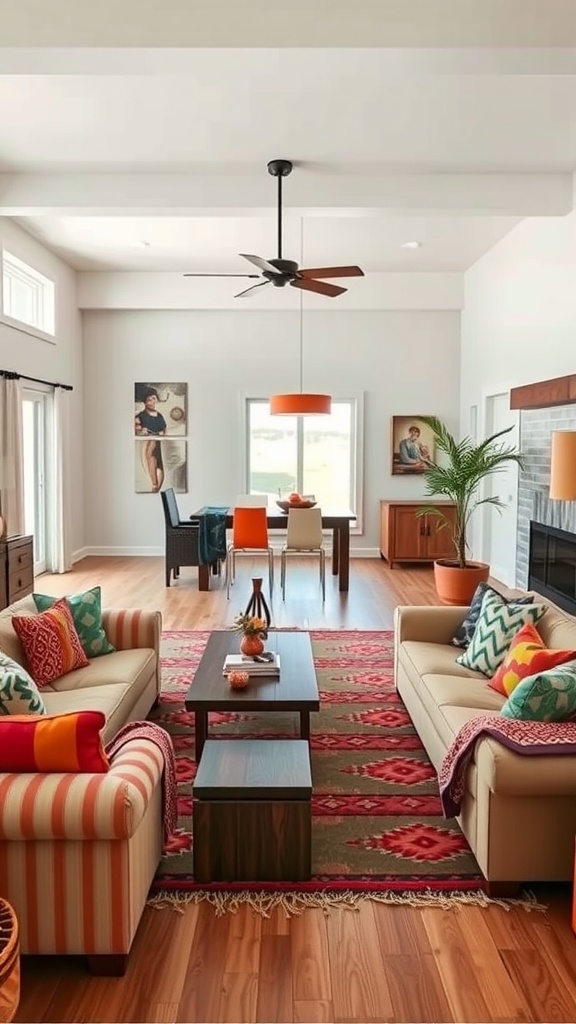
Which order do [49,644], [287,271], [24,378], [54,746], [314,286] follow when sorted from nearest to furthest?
[54,746] < [49,644] < [287,271] < [314,286] < [24,378]

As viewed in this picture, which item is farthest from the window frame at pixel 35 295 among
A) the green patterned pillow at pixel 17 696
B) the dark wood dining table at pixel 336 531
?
the green patterned pillow at pixel 17 696

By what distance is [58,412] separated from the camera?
8117mm

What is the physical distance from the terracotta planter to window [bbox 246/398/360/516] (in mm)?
3033

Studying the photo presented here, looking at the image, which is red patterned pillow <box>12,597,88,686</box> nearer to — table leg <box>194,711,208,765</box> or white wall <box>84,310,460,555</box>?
table leg <box>194,711,208,765</box>

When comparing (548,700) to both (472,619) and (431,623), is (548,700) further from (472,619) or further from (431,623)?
(431,623)

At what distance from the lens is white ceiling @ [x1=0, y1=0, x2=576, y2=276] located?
321 cm

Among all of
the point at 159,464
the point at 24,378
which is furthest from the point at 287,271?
the point at 159,464

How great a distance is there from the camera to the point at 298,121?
449 cm

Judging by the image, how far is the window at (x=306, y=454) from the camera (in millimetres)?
9422

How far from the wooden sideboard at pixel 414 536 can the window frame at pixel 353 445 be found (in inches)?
32.4

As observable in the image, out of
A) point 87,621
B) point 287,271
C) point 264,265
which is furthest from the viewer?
point 287,271

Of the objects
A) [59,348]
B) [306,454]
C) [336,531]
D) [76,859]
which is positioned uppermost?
[59,348]

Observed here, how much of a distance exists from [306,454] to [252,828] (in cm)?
720

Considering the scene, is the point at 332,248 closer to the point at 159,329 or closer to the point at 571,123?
the point at 159,329
